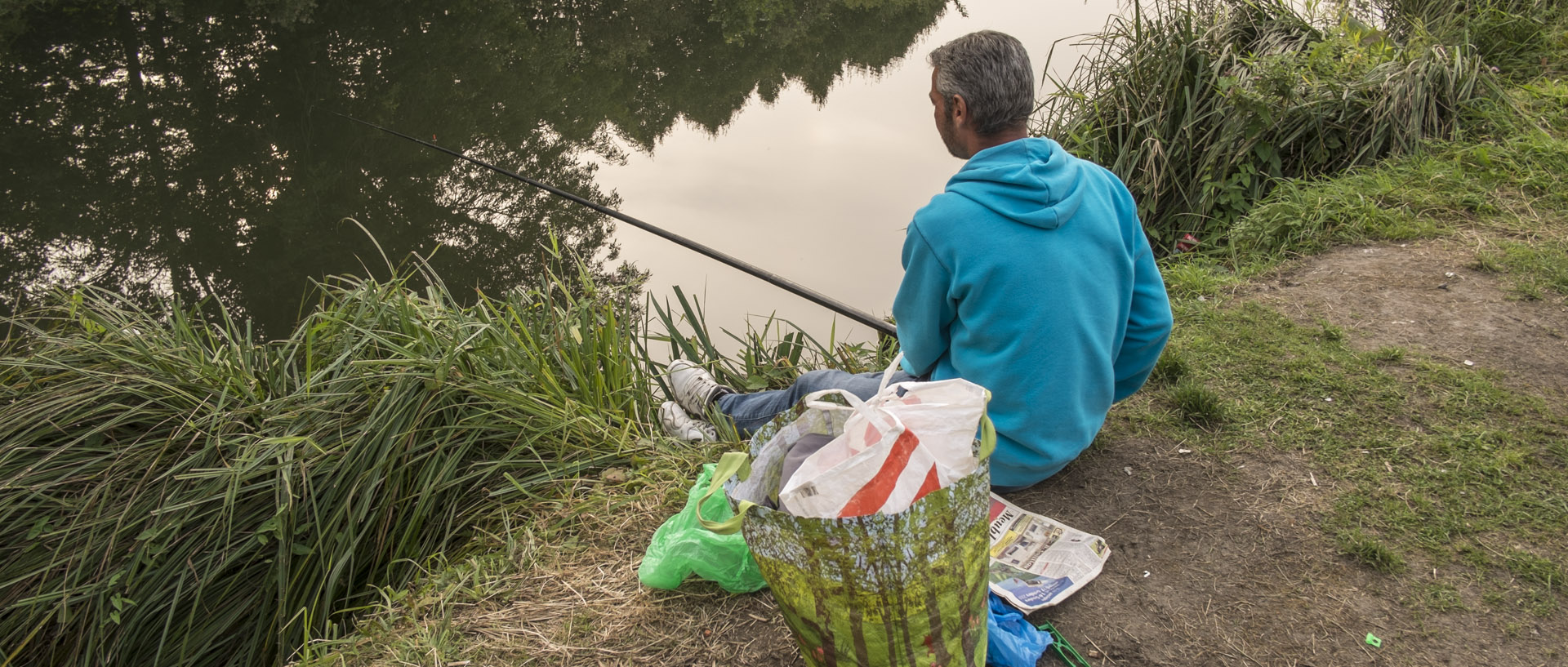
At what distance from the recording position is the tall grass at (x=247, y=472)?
81.4 inches

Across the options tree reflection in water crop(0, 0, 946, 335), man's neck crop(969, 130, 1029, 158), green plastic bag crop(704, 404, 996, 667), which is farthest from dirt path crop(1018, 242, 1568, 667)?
tree reflection in water crop(0, 0, 946, 335)

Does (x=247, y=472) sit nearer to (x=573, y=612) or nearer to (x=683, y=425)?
(x=573, y=612)

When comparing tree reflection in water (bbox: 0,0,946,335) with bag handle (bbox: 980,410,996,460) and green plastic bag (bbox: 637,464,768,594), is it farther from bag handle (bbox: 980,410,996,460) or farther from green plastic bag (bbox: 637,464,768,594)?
bag handle (bbox: 980,410,996,460)

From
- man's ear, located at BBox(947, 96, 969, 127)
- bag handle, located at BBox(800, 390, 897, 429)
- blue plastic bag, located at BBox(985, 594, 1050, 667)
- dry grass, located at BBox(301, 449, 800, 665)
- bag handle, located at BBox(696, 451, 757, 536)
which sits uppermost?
man's ear, located at BBox(947, 96, 969, 127)

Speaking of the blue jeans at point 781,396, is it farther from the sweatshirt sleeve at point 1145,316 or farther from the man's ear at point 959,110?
the man's ear at point 959,110

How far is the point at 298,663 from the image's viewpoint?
71.4 inches

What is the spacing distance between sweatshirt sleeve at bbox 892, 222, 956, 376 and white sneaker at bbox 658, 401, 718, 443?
797 millimetres

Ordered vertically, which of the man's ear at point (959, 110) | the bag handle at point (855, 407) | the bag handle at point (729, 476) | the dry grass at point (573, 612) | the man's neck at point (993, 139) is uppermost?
the man's ear at point (959, 110)

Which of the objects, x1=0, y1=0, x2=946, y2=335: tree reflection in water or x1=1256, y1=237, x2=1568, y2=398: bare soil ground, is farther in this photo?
x1=0, y1=0, x2=946, y2=335: tree reflection in water

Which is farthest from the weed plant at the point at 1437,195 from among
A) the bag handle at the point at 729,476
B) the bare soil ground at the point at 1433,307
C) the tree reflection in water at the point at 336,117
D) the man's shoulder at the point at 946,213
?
the tree reflection in water at the point at 336,117

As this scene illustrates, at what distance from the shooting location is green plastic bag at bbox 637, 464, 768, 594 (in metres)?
1.72

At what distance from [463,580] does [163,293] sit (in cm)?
429

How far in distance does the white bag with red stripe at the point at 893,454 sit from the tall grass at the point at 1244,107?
8.65ft

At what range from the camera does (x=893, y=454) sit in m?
1.29
